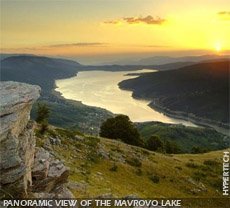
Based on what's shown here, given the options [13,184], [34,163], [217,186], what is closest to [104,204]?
[34,163]

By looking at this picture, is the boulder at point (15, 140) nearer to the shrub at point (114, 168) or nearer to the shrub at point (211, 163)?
the shrub at point (114, 168)

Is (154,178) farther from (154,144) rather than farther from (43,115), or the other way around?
(154,144)

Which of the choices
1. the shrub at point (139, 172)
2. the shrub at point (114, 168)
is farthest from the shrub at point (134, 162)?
the shrub at point (114, 168)

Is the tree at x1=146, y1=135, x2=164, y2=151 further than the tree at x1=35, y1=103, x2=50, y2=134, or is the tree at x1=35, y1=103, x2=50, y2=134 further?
the tree at x1=146, y1=135, x2=164, y2=151

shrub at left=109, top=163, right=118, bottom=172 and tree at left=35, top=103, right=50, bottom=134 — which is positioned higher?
tree at left=35, top=103, right=50, bottom=134

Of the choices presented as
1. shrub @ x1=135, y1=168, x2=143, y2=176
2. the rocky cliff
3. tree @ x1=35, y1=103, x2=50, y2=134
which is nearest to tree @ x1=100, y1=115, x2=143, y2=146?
tree @ x1=35, y1=103, x2=50, y2=134

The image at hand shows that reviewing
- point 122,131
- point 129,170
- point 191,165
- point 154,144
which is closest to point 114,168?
point 129,170

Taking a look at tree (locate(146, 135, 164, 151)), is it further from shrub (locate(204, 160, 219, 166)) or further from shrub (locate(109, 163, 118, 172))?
shrub (locate(109, 163, 118, 172))
